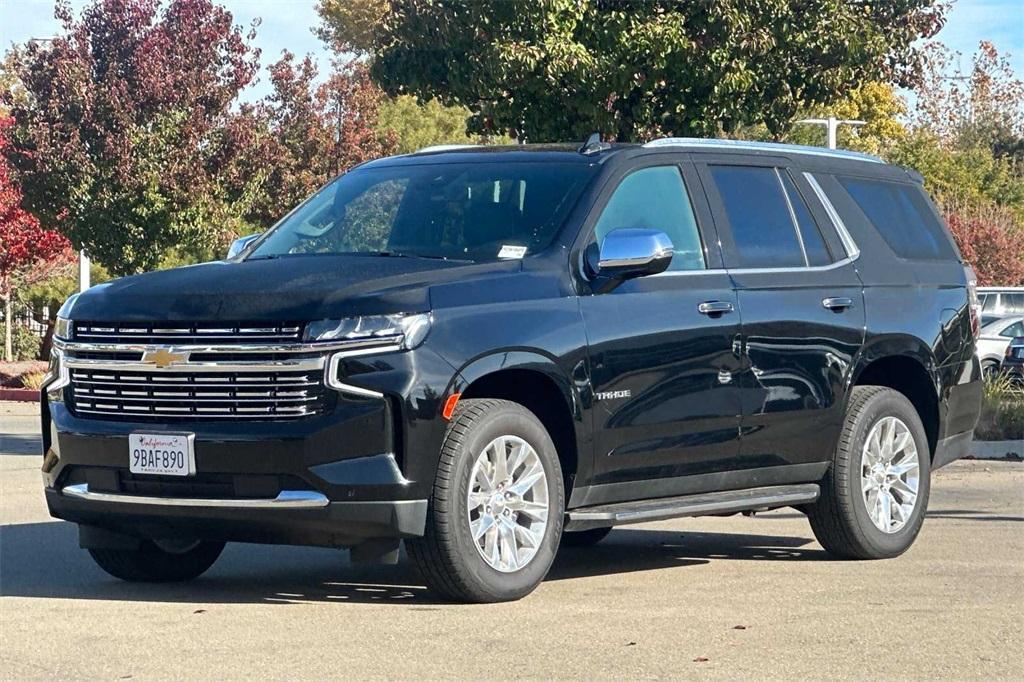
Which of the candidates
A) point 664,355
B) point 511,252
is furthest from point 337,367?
point 664,355

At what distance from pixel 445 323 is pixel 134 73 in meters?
22.4

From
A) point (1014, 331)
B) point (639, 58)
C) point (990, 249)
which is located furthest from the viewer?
point (990, 249)

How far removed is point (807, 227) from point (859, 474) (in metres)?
1.31

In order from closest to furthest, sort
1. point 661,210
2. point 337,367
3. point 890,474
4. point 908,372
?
point 337,367
point 661,210
point 890,474
point 908,372

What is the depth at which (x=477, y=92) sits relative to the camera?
17578 millimetres

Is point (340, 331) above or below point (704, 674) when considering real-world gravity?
above

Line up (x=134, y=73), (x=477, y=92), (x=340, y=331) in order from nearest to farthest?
(x=340, y=331), (x=477, y=92), (x=134, y=73)

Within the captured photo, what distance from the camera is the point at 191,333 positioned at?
7625 mm

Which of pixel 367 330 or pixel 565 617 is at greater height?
pixel 367 330

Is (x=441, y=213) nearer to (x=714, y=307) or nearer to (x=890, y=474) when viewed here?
(x=714, y=307)

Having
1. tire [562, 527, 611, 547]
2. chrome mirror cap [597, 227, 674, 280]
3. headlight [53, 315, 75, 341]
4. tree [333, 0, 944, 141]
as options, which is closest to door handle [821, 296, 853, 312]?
chrome mirror cap [597, 227, 674, 280]

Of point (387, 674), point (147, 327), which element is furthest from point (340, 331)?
point (387, 674)

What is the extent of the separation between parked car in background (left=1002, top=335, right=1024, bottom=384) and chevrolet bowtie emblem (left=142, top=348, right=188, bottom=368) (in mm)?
16672

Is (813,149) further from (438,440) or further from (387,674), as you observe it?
(387,674)
